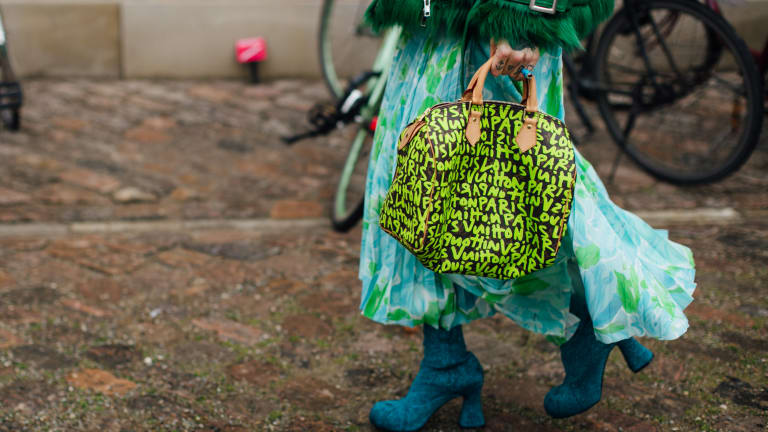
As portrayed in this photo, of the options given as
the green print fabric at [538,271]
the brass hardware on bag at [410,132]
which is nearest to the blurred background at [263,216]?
the green print fabric at [538,271]

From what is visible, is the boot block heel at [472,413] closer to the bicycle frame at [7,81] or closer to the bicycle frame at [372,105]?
the bicycle frame at [372,105]

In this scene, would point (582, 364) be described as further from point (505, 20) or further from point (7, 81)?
point (7, 81)

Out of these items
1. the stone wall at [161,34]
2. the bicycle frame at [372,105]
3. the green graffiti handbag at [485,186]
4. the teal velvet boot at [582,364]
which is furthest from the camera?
the stone wall at [161,34]

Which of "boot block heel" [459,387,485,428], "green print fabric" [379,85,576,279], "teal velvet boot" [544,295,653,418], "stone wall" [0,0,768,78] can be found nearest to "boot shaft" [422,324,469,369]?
"boot block heel" [459,387,485,428]

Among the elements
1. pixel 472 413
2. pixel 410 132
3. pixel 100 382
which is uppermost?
pixel 410 132

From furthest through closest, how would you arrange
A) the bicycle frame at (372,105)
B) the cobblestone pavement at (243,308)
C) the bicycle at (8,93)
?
the bicycle at (8,93)
the bicycle frame at (372,105)
the cobblestone pavement at (243,308)

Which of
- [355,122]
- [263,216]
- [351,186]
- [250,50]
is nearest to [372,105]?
[355,122]

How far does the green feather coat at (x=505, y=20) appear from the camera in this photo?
6.01 ft

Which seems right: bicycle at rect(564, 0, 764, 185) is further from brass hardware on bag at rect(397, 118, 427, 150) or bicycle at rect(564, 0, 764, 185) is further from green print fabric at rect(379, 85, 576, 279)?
brass hardware on bag at rect(397, 118, 427, 150)

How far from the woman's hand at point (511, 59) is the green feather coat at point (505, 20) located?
17mm

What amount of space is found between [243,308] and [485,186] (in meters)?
1.55

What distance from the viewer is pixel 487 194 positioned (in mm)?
1864

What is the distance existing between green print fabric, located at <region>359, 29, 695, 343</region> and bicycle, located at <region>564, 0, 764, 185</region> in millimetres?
1890

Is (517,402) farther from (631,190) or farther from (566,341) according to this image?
(631,190)
